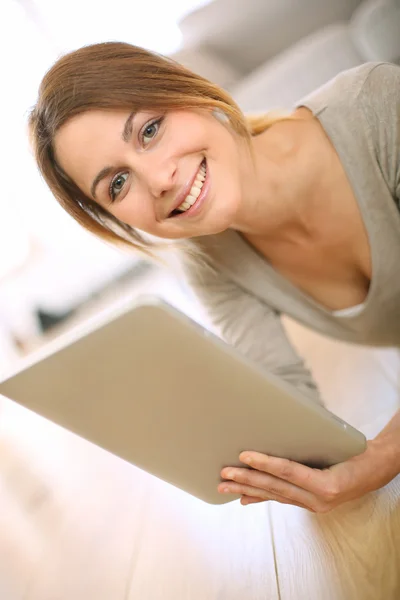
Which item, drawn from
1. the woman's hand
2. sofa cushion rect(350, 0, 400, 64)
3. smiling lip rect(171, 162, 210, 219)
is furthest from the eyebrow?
sofa cushion rect(350, 0, 400, 64)

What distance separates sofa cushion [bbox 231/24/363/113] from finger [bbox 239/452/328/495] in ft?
5.23

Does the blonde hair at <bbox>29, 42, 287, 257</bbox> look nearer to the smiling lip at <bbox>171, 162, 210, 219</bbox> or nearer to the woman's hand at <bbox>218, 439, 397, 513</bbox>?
the smiling lip at <bbox>171, 162, 210, 219</bbox>

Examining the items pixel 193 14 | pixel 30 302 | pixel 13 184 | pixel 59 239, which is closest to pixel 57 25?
pixel 193 14

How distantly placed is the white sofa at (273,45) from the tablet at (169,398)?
5.71 feet

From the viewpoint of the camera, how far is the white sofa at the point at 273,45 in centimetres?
196

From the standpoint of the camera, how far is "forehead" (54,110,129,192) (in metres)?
0.64

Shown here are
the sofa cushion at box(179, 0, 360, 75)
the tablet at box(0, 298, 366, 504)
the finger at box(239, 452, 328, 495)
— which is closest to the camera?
the tablet at box(0, 298, 366, 504)

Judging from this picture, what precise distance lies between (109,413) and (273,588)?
24 centimetres

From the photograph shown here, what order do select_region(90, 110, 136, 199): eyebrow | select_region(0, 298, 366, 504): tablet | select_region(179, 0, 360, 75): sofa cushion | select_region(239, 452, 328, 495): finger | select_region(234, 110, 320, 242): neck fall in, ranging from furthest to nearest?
select_region(179, 0, 360, 75): sofa cushion < select_region(234, 110, 320, 242): neck < select_region(90, 110, 136, 199): eyebrow < select_region(239, 452, 328, 495): finger < select_region(0, 298, 366, 504): tablet

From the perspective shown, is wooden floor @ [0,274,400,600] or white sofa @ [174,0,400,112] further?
white sofa @ [174,0,400,112]

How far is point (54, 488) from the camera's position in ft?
3.89

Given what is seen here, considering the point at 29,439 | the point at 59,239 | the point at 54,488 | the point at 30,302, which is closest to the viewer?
the point at 54,488

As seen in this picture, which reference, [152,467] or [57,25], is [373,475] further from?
[57,25]

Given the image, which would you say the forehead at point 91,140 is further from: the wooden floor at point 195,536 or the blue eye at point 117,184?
the wooden floor at point 195,536
